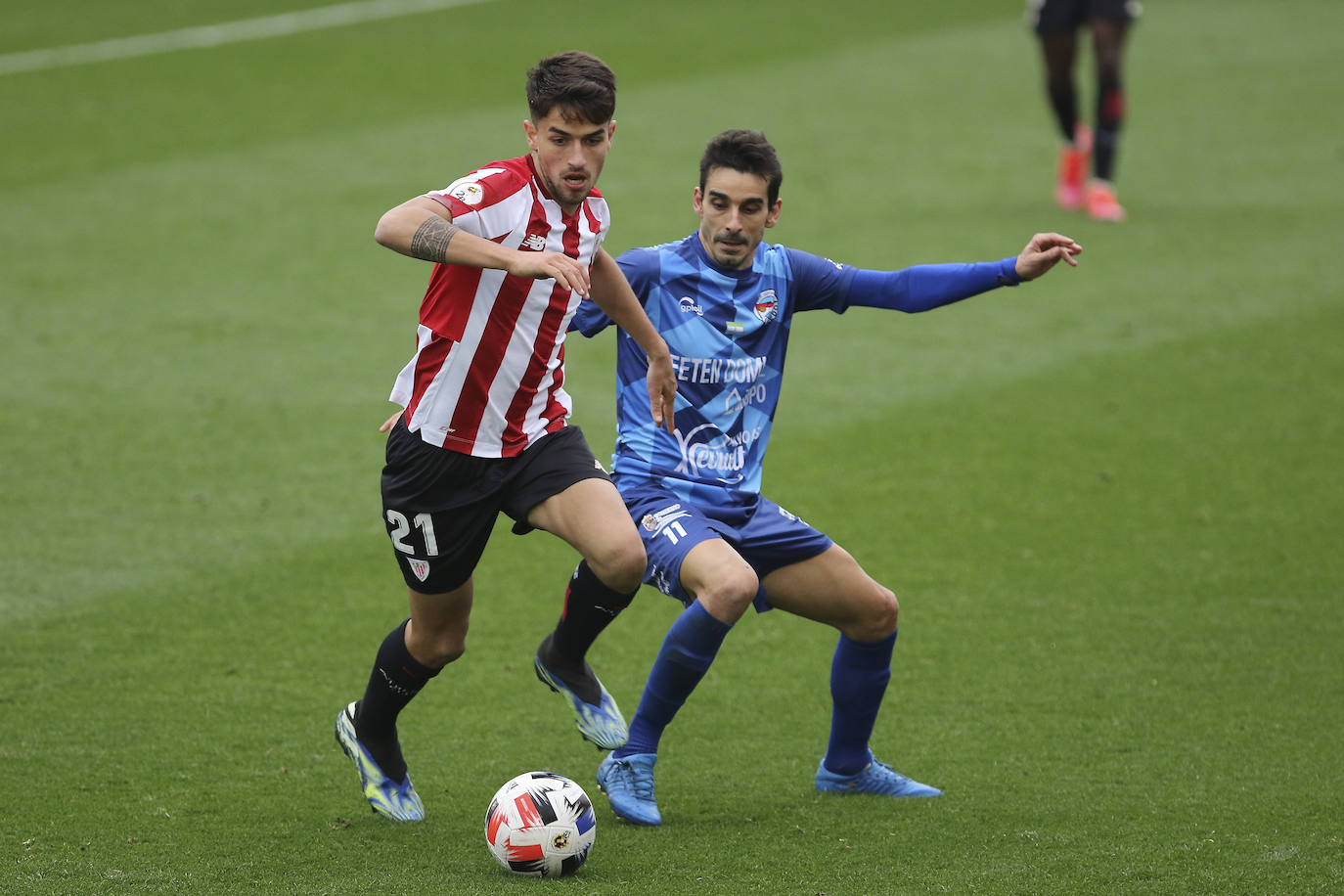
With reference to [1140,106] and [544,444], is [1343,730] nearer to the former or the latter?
[544,444]

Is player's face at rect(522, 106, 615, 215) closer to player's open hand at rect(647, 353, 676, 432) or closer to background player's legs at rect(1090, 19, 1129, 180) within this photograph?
player's open hand at rect(647, 353, 676, 432)

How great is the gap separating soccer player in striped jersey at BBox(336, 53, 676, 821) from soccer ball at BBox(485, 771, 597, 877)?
54cm

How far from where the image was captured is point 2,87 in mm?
14523

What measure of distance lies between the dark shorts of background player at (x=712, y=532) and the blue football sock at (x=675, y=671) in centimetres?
15

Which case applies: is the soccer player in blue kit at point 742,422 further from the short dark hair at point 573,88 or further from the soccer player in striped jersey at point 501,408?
the short dark hair at point 573,88

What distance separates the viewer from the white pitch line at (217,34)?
50.6 feet

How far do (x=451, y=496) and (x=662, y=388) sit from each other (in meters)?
0.70

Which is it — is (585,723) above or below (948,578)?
above

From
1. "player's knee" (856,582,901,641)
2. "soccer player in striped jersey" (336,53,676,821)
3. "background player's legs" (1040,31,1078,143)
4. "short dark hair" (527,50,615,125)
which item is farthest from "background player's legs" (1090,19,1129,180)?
"short dark hair" (527,50,615,125)

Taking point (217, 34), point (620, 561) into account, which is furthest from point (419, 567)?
point (217, 34)

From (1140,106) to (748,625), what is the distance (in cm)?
1094

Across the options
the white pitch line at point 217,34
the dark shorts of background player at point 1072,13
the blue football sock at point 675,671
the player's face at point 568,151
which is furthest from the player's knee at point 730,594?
the white pitch line at point 217,34

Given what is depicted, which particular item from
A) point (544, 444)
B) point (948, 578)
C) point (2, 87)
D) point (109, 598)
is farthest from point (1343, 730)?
point (2, 87)

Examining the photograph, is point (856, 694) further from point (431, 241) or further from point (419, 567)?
point (431, 241)
